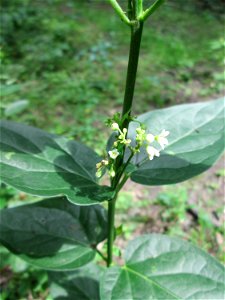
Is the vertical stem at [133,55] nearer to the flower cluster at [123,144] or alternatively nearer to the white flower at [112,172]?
the flower cluster at [123,144]

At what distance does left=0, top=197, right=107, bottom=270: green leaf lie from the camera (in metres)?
1.34

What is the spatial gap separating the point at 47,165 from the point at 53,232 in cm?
36

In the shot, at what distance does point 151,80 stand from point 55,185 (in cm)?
303

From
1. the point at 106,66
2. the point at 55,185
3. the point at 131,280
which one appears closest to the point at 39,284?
the point at 131,280

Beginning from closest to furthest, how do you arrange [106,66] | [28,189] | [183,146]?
[28,189] → [183,146] → [106,66]

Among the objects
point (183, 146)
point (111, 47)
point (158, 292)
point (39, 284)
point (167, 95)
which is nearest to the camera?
point (158, 292)

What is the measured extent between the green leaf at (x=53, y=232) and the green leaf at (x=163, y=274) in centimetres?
14

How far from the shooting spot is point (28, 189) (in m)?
1.00

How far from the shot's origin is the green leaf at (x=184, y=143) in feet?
4.00

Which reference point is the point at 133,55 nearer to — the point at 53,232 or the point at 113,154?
the point at 113,154

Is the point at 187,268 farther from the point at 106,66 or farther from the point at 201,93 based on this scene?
the point at 106,66

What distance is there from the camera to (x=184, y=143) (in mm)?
1357

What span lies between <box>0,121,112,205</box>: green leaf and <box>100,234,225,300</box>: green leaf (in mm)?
352

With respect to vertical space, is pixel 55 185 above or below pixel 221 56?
above
